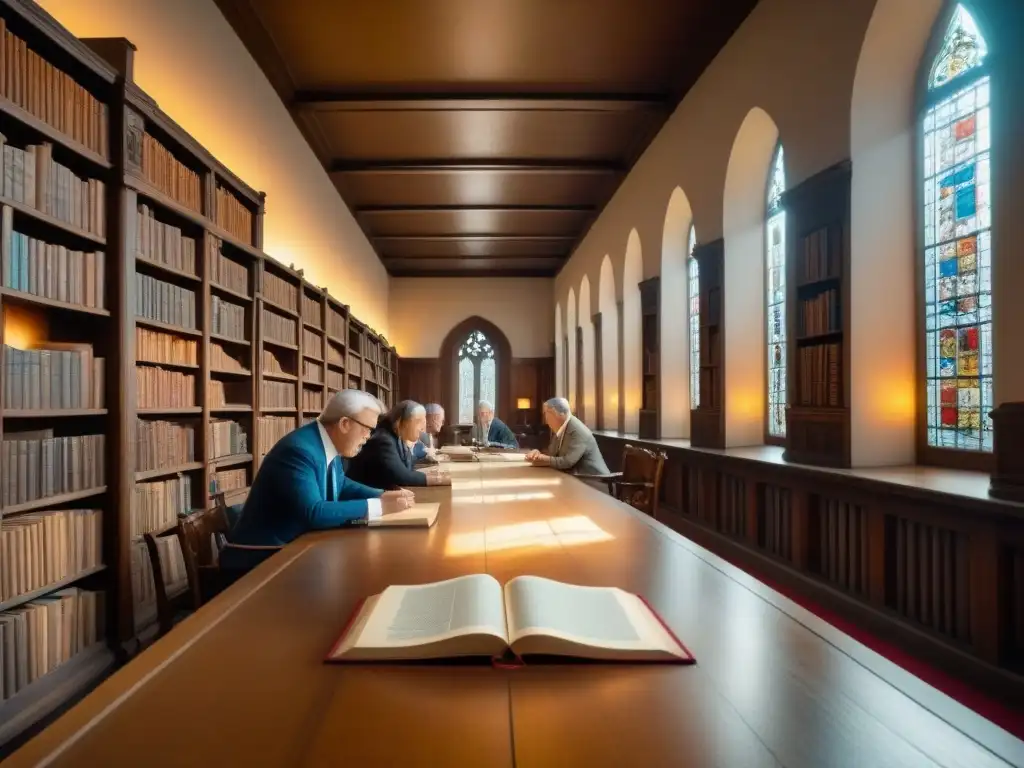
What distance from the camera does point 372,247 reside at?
1373cm

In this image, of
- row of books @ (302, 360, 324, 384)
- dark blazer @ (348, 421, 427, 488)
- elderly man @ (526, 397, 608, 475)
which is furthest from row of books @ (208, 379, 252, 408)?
elderly man @ (526, 397, 608, 475)

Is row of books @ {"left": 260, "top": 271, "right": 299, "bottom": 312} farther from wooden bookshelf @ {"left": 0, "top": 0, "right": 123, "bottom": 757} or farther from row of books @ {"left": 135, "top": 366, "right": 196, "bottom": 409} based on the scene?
wooden bookshelf @ {"left": 0, "top": 0, "right": 123, "bottom": 757}

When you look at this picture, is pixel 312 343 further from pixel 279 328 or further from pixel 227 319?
pixel 227 319

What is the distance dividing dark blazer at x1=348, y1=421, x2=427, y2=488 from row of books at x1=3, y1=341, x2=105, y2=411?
1454 mm

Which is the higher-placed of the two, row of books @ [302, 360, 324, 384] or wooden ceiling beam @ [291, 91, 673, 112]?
wooden ceiling beam @ [291, 91, 673, 112]

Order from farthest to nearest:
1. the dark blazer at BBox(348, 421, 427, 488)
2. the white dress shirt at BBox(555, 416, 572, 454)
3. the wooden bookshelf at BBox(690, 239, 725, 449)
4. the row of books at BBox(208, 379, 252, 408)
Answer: the wooden bookshelf at BBox(690, 239, 725, 449)
the white dress shirt at BBox(555, 416, 572, 454)
the row of books at BBox(208, 379, 252, 408)
the dark blazer at BBox(348, 421, 427, 488)

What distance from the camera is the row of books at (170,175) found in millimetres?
3663

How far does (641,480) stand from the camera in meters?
4.63

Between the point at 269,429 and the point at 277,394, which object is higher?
the point at 277,394

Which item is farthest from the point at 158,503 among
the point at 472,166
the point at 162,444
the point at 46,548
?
the point at 472,166

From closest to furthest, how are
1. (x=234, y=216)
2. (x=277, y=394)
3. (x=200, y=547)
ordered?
(x=200, y=547) < (x=234, y=216) < (x=277, y=394)

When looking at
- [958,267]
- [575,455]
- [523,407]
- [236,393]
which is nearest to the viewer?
[958,267]

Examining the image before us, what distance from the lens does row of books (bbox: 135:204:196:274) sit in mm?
3623

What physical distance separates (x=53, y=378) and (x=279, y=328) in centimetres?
327
